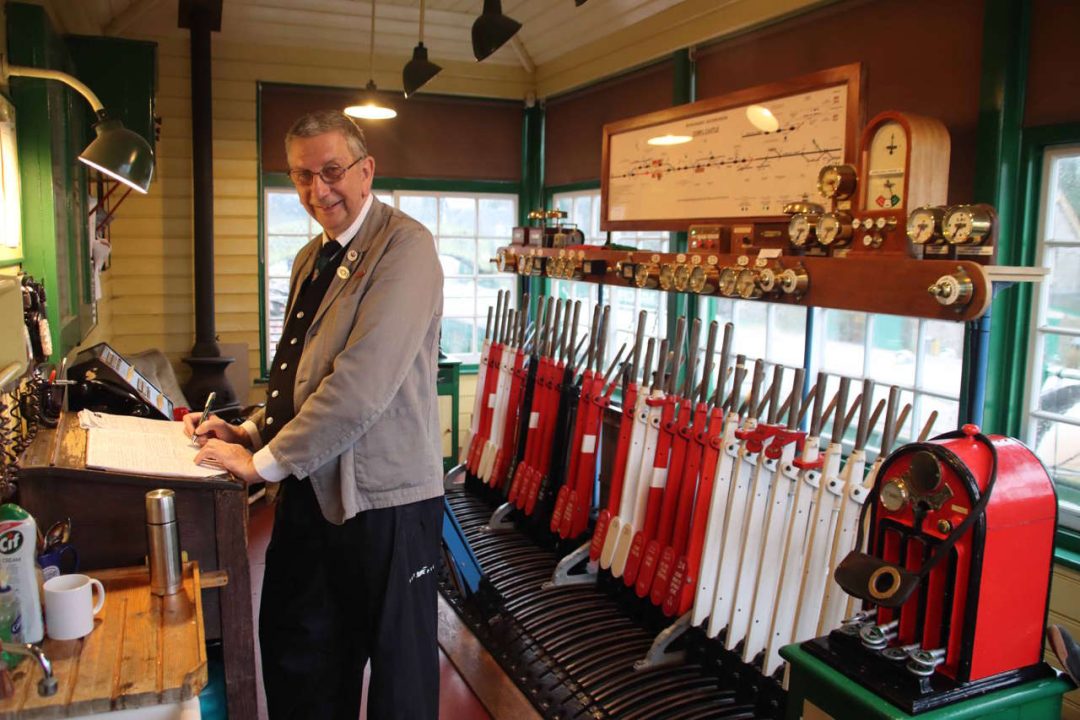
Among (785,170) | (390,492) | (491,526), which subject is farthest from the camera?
(491,526)

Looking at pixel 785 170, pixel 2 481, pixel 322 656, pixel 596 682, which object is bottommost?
pixel 596 682

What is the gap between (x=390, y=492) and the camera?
7.20 feet

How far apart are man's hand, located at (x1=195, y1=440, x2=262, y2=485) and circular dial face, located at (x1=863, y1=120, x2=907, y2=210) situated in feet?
6.27

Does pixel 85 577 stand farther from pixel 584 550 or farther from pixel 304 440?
pixel 584 550

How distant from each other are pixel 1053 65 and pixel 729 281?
1254 mm

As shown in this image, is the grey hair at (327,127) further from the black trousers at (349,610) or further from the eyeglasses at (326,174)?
the black trousers at (349,610)


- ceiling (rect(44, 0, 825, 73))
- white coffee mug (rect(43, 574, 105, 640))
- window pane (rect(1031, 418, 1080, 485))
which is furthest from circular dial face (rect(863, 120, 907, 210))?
ceiling (rect(44, 0, 825, 73))

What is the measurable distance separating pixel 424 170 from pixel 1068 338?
4.48 metres

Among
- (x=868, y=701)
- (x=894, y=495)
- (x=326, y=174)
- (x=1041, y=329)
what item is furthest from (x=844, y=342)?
A: (x=326, y=174)

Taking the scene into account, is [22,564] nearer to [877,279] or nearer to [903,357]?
[877,279]

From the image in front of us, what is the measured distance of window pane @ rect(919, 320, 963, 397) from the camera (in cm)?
334

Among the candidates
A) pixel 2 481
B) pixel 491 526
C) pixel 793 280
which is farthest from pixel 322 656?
pixel 491 526

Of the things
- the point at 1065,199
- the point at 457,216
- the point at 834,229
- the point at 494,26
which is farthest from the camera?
the point at 457,216

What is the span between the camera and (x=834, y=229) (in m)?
2.58
